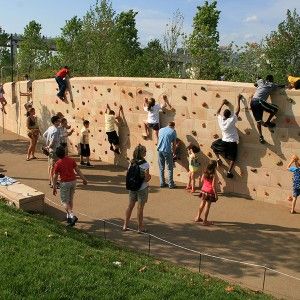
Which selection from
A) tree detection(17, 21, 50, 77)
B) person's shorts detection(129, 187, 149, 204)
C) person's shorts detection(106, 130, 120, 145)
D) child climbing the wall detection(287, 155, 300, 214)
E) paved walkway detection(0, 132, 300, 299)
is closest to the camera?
paved walkway detection(0, 132, 300, 299)

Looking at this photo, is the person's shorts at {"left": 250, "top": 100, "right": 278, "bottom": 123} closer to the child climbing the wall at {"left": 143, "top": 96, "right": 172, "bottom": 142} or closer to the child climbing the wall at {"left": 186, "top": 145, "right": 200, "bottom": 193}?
the child climbing the wall at {"left": 186, "top": 145, "right": 200, "bottom": 193}

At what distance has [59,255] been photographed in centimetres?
656

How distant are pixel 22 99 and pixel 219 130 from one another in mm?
10333

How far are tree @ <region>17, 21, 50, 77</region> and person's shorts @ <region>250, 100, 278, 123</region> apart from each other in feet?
80.7

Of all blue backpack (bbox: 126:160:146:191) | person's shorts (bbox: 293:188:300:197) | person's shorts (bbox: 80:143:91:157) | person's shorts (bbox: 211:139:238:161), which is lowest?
person's shorts (bbox: 293:188:300:197)

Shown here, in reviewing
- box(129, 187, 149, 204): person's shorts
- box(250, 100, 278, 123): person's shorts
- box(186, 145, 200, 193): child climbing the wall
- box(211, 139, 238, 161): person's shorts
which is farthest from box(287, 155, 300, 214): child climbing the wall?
box(129, 187, 149, 204): person's shorts

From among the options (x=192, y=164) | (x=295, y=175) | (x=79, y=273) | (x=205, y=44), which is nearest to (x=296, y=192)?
(x=295, y=175)

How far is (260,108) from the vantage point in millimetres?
10547

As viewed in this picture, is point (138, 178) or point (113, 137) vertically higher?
point (113, 137)

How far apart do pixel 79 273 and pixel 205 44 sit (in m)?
21.1

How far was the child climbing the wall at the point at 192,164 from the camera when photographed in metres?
11.7

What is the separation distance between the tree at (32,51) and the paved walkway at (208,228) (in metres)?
21.7

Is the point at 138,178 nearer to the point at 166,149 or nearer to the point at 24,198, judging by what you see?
the point at 24,198

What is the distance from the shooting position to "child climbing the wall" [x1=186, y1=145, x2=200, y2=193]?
11.7 meters
